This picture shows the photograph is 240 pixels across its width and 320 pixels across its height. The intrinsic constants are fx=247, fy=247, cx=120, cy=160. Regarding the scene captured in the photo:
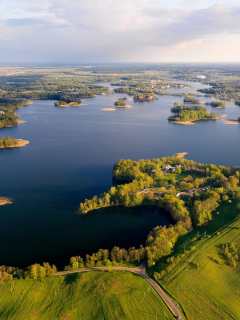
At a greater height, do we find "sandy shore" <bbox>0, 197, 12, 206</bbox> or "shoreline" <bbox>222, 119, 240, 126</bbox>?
"shoreline" <bbox>222, 119, 240, 126</bbox>

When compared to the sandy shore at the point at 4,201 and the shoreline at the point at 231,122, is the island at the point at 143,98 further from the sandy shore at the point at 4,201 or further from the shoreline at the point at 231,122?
the sandy shore at the point at 4,201

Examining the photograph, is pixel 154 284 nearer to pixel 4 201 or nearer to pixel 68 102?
pixel 4 201

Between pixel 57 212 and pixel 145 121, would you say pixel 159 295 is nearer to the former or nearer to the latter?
pixel 57 212

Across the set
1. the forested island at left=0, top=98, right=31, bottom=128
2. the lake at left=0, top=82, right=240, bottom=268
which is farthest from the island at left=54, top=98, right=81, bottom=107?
the forested island at left=0, top=98, right=31, bottom=128

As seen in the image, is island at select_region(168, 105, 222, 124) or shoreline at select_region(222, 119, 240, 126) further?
island at select_region(168, 105, 222, 124)

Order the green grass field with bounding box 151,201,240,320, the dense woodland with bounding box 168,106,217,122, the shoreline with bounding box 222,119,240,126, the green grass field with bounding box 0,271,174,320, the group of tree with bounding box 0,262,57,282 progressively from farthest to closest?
1. the dense woodland with bounding box 168,106,217,122
2. the shoreline with bounding box 222,119,240,126
3. the group of tree with bounding box 0,262,57,282
4. the green grass field with bounding box 151,201,240,320
5. the green grass field with bounding box 0,271,174,320

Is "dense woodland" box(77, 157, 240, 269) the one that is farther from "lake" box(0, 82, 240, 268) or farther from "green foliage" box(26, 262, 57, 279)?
"green foliage" box(26, 262, 57, 279)

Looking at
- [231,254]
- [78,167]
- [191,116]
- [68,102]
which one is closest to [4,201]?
[78,167]

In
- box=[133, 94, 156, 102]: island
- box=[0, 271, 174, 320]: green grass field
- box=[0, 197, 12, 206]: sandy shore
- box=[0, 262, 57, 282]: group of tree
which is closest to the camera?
box=[0, 271, 174, 320]: green grass field

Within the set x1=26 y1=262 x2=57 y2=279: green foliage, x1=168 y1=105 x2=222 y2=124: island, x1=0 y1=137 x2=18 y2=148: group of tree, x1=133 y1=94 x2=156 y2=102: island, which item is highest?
x1=133 y1=94 x2=156 y2=102: island
